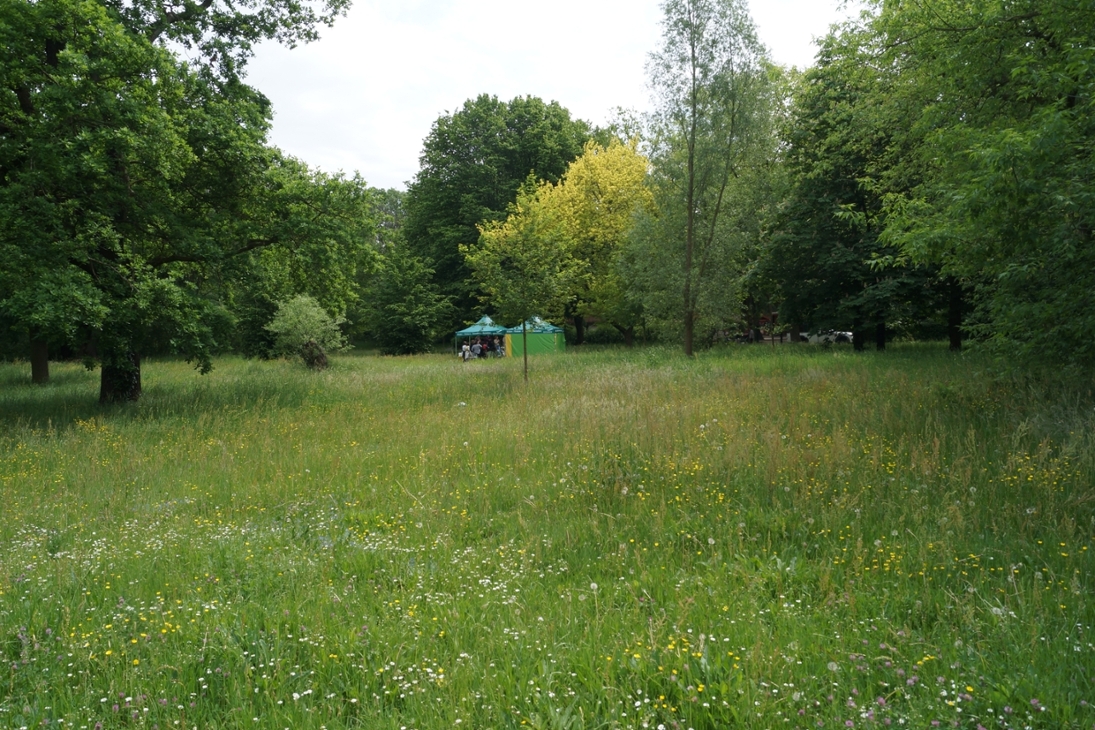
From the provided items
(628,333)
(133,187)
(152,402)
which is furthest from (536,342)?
(133,187)

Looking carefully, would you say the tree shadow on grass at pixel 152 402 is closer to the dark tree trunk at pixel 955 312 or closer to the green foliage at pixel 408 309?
the dark tree trunk at pixel 955 312

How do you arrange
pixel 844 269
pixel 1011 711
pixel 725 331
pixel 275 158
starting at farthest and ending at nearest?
pixel 725 331, pixel 844 269, pixel 275 158, pixel 1011 711

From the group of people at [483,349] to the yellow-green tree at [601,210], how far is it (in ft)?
22.2

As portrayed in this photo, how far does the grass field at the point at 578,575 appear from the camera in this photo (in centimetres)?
296

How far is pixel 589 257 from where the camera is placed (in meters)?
36.2

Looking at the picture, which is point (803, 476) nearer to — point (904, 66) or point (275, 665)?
point (275, 665)

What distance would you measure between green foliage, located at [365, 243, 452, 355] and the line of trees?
18534 mm

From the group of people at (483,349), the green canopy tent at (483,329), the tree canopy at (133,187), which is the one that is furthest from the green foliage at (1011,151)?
the green canopy tent at (483,329)

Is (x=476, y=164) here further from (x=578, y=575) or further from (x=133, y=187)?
(x=578, y=575)

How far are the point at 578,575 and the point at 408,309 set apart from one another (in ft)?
137

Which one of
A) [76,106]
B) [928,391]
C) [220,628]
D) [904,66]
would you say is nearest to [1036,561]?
[220,628]

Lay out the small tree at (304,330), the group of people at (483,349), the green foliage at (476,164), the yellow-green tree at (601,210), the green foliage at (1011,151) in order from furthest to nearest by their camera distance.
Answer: the green foliage at (476,164) < the group of people at (483,349) < the yellow-green tree at (601,210) < the small tree at (304,330) < the green foliage at (1011,151)

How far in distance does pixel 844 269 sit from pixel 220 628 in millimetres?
21397

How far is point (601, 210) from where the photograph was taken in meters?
35.6
